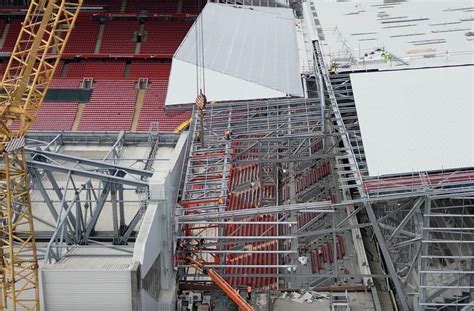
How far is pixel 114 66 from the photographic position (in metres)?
58.3

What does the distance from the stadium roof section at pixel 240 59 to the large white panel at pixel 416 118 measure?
6228 mm

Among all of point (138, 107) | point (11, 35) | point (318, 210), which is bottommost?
point (318, 210)

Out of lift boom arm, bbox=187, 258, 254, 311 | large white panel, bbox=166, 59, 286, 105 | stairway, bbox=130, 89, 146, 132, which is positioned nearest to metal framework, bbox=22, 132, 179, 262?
large white panel, bbox=166, 59, 286, 105

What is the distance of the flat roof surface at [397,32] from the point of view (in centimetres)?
3304

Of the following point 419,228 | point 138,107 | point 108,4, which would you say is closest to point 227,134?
point 419,228

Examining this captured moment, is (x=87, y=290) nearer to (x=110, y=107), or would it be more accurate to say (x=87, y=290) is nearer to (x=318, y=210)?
(x=318, y=210)

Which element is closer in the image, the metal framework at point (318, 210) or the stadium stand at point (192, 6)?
the metal framework at point (318, 210)

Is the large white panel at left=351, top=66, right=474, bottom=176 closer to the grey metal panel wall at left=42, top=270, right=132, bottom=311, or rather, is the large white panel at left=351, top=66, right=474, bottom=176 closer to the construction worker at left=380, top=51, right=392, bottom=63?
the construction worker at left=380, top=51, right=392, bottom=63

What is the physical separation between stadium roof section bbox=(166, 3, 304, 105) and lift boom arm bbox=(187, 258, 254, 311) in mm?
10665

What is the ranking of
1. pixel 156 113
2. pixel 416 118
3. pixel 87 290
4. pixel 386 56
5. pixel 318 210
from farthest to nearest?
pixel 156 113
pixel 386 56
pixel 416 118
pixel 318 210
pixel 87 290

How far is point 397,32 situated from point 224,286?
17992 millimetres

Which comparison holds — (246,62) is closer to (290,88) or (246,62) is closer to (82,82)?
(290,88)

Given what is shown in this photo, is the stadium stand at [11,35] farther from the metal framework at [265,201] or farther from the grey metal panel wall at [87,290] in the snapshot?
the grey metal panel wall at [87,290]

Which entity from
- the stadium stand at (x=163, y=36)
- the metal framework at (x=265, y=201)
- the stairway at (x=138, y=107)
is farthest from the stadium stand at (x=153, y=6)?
the metal framework at (x=265, y=201)
